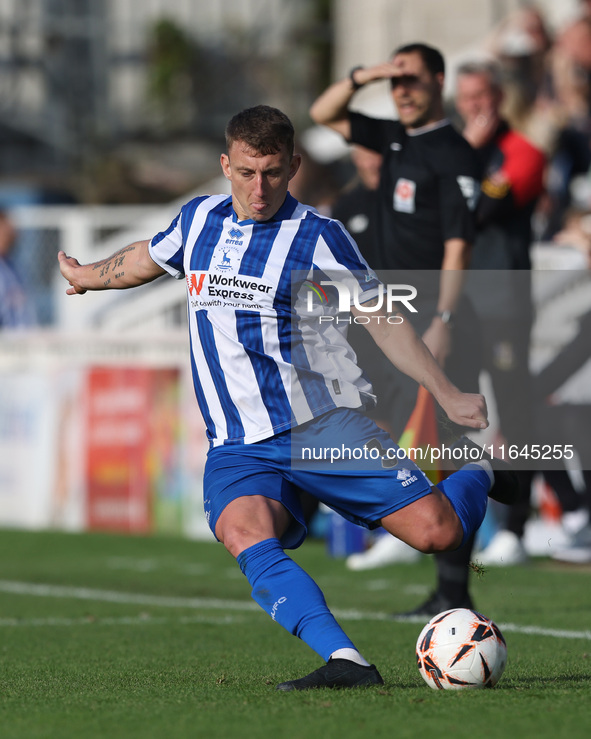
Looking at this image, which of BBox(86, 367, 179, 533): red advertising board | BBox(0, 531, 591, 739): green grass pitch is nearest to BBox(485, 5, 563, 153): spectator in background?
BBox(86, 367, 179, 533): red advertising board

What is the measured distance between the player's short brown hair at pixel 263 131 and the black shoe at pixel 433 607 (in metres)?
2.69

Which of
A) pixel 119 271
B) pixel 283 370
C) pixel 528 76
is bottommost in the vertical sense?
pixel 283 370

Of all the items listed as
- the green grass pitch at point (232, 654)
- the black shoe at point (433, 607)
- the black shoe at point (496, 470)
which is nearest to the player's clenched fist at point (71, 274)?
the green grass pitch at point (232, 654)

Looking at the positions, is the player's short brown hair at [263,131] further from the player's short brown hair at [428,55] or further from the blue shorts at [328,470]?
the player's short brown hair at [428,55]

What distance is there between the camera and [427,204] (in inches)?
262

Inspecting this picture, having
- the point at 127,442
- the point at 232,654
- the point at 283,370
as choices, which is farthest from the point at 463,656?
the point at 127,442

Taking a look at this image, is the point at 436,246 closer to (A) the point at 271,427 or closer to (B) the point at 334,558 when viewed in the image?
(A) the point at 271,427

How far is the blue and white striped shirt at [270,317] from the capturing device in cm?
471

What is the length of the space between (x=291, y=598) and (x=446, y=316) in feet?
7.32

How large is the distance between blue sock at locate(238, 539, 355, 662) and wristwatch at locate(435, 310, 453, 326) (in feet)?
6.69

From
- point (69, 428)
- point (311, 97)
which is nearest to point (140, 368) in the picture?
point (69, 428)

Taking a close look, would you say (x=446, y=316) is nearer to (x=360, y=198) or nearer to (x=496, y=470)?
(x=496, y=470)

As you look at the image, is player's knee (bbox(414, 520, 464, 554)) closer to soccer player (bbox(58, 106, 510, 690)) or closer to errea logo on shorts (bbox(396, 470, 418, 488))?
soccer player (bbox(58, 106, 510, 690))

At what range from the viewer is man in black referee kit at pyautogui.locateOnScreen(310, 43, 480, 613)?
6.50 m
